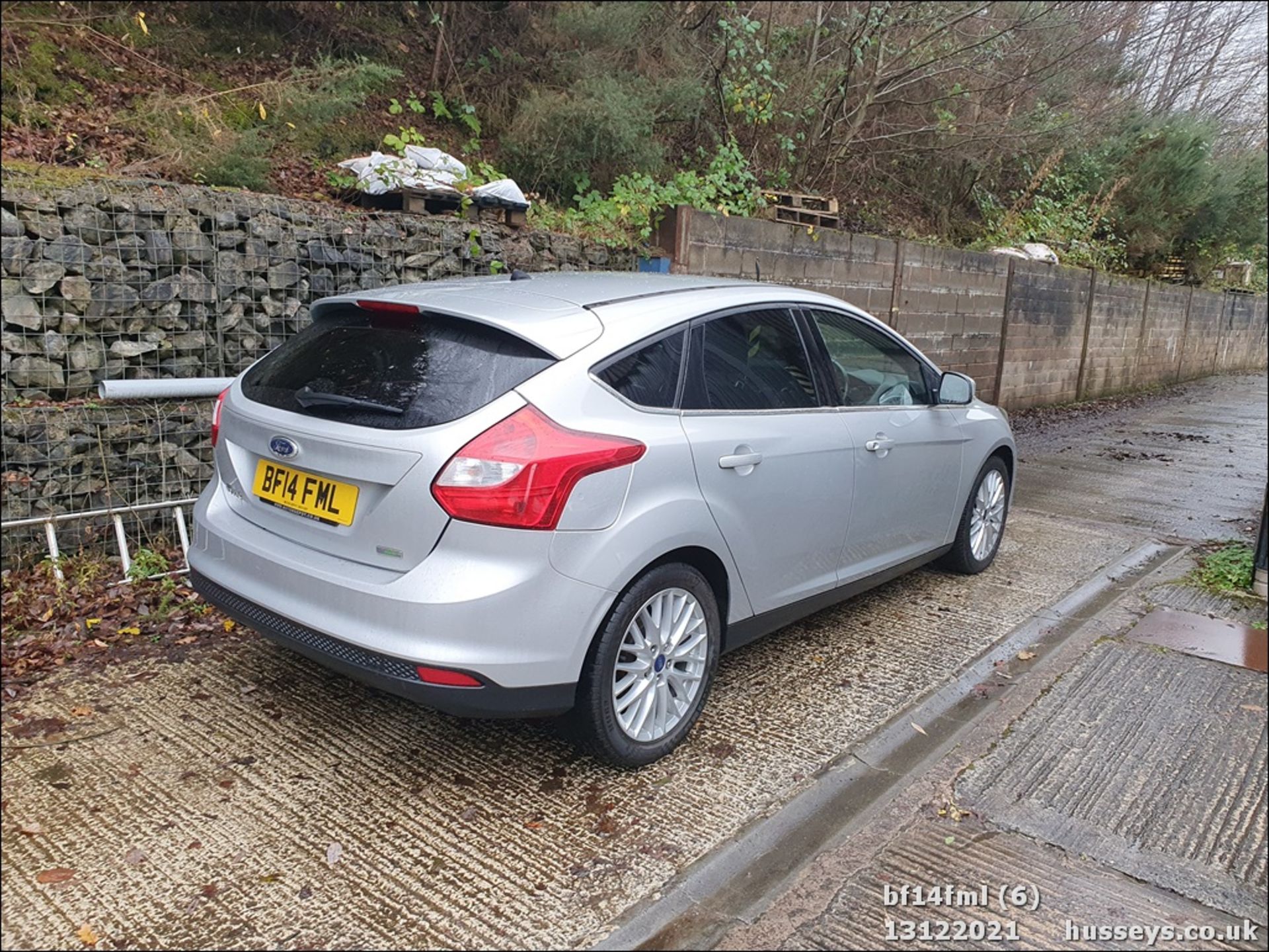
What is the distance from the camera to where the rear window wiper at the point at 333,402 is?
2932mm

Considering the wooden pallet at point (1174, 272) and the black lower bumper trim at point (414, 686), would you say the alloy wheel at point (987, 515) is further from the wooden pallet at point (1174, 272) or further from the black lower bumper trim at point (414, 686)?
the wooden pallet at point (1174, 272)

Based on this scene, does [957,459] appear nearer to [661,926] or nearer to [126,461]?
[661,926]

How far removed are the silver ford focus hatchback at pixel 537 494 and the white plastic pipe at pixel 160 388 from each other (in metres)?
1.50

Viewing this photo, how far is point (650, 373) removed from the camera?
3.29 m

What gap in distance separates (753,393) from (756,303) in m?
0.46

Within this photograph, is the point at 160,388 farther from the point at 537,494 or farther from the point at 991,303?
the point at 991,303

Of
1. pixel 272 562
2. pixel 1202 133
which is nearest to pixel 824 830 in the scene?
pixel 272 562

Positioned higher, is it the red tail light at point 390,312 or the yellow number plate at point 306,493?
the red tail light at point 390,312

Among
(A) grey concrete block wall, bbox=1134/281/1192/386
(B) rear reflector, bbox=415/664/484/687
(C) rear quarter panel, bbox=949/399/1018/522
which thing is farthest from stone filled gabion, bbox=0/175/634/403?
(A) grey concrete block wall, bbox=1134/281/1192/386

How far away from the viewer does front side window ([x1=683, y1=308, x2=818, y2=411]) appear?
3.50 meters

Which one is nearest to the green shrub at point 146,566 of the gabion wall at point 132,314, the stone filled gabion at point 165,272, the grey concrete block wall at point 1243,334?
the gabion wall at point 132,314

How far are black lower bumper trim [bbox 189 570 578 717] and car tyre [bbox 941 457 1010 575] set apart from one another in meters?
3.26

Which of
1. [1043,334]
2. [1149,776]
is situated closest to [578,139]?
[1149,776]

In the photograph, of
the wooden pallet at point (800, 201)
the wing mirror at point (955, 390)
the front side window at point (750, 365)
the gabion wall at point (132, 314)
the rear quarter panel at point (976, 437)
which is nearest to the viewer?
the front side window at point (750, 365)
